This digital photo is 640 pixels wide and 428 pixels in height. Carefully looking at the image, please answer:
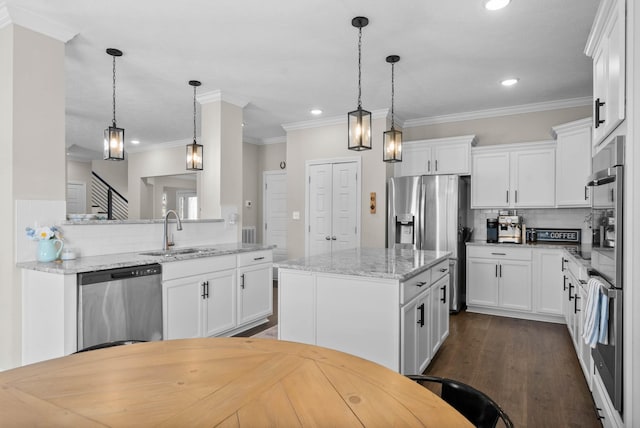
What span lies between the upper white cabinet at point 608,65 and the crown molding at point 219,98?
11.7 feet

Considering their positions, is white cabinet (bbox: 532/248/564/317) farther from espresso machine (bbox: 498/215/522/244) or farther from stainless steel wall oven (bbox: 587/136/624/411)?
stainless steel wall oven (bbox: 587/136/624/411)

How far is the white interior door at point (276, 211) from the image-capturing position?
7.12 m

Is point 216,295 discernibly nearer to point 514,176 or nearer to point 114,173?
point 514,176

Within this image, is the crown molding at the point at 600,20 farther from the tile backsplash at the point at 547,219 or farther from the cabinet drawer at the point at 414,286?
the tile backsplash at the point at 547,219

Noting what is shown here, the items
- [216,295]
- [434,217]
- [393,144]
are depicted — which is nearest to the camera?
[393,144]

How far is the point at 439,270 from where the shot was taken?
3.16m

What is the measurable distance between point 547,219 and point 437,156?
1.61 m

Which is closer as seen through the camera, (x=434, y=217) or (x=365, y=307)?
(x=365, y=307)

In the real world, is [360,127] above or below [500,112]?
below

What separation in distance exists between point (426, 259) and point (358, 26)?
188cm

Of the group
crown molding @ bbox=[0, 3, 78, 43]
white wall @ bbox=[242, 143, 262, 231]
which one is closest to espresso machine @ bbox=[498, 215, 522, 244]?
white wall @ bbox=[242, 143, 262, 231]

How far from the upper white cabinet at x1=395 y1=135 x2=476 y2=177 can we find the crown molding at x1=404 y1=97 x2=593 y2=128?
46 centimetres

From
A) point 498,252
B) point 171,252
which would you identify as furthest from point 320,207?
point 171,252

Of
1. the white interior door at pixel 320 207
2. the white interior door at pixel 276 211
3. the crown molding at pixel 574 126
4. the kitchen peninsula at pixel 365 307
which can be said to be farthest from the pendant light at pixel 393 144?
the white interior door at pixel 276 211
